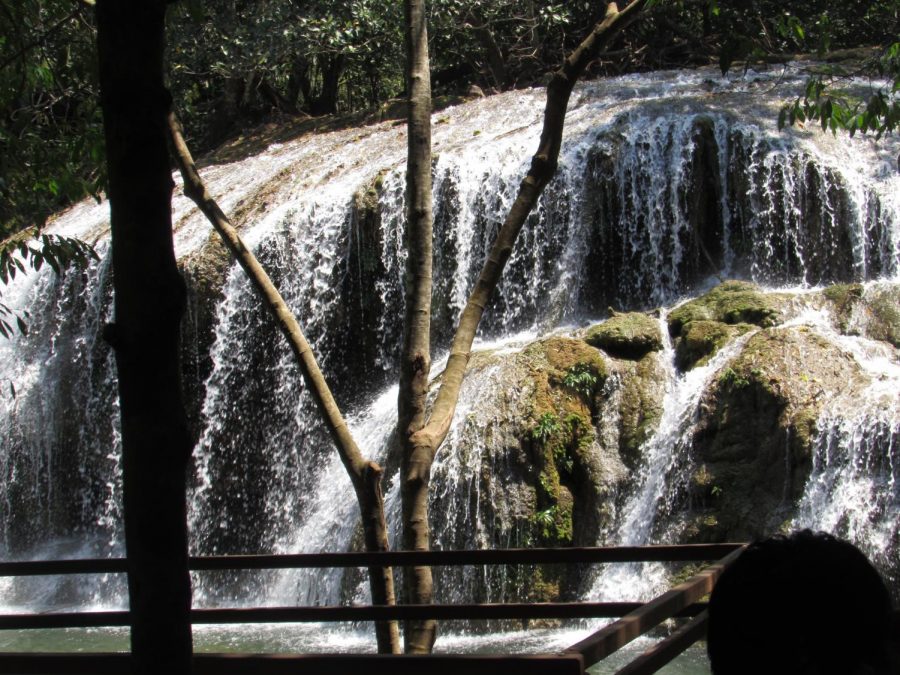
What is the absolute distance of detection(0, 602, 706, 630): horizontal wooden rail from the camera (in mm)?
3551

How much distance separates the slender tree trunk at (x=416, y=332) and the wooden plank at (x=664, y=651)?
6.34ft

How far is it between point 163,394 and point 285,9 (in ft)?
56.7

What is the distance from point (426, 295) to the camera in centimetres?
488

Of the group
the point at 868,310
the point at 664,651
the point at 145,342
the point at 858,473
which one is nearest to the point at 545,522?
the point at 858,473

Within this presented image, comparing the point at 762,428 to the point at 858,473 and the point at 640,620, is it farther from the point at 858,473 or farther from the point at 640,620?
the point at 640,620

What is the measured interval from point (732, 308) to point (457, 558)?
7.53 metres

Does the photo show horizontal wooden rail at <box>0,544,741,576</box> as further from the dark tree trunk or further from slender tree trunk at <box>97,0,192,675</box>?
→ the dark tree trunk

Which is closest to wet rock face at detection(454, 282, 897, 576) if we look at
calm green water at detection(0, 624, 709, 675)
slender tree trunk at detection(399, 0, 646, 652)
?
calm green water at detection(0, 624, 709, 675)

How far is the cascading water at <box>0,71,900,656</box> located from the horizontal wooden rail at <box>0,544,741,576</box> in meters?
7.09

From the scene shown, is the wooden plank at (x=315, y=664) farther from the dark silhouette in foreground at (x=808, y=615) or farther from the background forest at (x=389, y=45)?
the background forest at (x=389, y=45)

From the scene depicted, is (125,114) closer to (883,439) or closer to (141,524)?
(141,524)

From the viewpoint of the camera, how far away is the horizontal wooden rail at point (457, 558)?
3.78 meters

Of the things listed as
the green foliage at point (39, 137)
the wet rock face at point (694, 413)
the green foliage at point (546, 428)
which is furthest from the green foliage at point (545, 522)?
the green foliage at point (39, 137)

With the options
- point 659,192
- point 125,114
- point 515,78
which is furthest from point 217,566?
point 515,78
